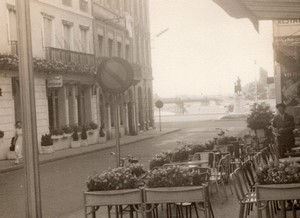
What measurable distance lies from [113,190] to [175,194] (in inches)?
24.4

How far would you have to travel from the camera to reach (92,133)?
27547mm

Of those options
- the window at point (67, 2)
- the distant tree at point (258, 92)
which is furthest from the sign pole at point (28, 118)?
the distant tree at point (258, 92)

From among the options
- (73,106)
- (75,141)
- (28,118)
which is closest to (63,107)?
(73,106)

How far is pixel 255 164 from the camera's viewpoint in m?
8.03

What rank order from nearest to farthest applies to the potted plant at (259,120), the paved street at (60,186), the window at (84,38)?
1. the paved street at (60,186)
2. the potted plant at (259,120)
3. the window at (84,38)

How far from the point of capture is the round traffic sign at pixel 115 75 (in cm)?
620

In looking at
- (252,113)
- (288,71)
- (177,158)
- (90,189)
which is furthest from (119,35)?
(90,189)

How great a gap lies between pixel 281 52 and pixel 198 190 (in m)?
18.3

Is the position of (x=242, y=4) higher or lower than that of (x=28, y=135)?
higher

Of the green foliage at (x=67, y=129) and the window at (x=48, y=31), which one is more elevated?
the window at (x=48, y=31)

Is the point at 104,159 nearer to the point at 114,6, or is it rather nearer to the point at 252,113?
the point at 252,113

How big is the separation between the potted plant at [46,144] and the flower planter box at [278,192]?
18187mm

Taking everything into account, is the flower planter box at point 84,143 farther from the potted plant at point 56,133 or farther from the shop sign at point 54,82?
the shop sign at point 54,82

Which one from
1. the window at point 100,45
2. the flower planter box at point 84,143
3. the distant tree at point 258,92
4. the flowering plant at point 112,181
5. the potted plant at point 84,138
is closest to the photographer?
the flowering plant at point 112,181
